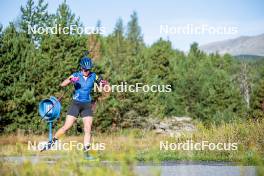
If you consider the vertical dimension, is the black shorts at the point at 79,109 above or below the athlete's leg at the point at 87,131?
above

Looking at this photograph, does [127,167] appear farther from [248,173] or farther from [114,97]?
[114,97]

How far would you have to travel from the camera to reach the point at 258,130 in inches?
518

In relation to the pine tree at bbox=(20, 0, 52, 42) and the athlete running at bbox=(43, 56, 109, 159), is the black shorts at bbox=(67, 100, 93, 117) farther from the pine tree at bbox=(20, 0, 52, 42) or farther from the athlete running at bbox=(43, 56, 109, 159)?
the pine tree at bbox=(20, 0, 52, 42)

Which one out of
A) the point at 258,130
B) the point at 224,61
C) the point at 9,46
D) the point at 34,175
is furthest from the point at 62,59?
the point at 224,61

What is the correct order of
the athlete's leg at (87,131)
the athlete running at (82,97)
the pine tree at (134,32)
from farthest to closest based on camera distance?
the pine tree at (134,32) → the athlete running at (82,97) → the athlete's leg at (87,131)

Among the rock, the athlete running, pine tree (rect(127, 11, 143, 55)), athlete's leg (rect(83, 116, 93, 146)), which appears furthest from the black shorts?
pine tree (rect(127, 11, 143, 55))

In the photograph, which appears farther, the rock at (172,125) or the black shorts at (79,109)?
the rock at (172,125)

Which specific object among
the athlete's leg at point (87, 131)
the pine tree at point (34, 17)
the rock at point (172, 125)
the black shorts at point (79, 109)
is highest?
the pine tree at point (34, 17)

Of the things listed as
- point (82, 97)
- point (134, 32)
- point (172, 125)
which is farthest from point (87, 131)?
point (134, 32)

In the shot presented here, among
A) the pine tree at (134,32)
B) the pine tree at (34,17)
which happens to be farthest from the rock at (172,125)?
the pine tree at (134,32)

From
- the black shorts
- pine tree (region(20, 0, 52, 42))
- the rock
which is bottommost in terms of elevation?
the rock

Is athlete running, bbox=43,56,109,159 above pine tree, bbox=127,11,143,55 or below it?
below

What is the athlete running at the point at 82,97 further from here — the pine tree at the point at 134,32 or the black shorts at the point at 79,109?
the pine tree at the point at 134,32

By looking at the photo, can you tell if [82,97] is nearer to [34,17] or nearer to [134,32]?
[34,17]
